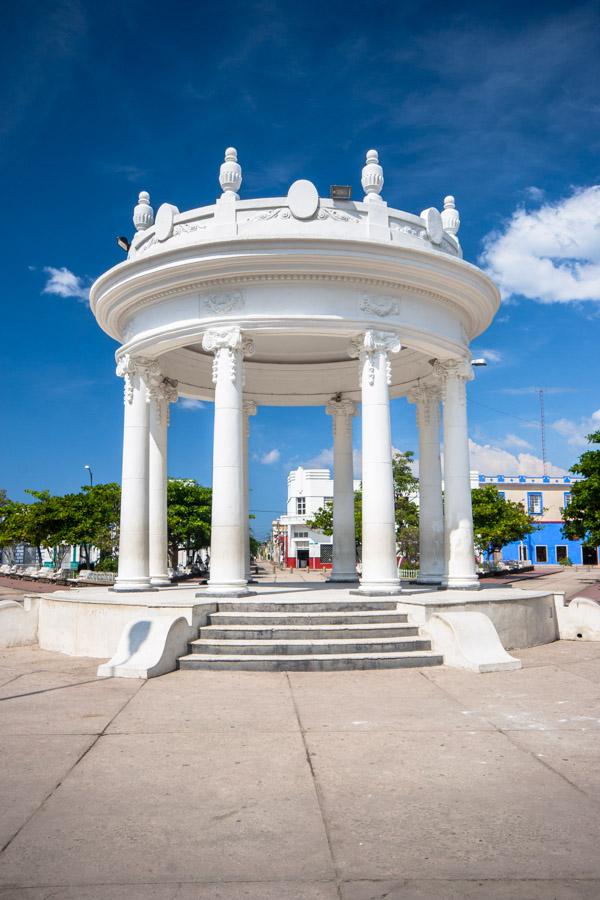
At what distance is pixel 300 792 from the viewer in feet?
25.0

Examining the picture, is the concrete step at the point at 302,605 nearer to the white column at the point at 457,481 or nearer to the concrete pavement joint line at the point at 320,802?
the white column at the point at 457,481

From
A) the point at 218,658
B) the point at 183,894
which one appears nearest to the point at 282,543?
the point at 218,658

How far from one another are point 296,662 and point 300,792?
751cm

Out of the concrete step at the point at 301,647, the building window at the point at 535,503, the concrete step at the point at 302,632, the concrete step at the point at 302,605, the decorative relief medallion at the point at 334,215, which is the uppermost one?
the decorative relief medallion at the point at 334,215

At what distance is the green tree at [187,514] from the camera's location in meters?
75.8

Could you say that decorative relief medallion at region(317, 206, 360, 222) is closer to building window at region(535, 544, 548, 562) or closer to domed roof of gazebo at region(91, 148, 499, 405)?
domed roof of gazebo at region(91, 148, 499, 405)

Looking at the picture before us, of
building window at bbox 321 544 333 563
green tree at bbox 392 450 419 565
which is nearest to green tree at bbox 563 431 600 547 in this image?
green tree at bbox 392 450 419 565

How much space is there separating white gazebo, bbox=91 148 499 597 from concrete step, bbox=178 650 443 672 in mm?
3838

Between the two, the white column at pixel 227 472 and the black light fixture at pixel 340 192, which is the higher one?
the black light fixture at pixel 340 192

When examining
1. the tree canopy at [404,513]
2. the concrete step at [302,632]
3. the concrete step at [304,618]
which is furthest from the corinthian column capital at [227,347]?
the tree canopy at [404,513]

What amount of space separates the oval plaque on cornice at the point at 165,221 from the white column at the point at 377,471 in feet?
21.8

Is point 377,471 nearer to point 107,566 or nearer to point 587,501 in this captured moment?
point 587,501

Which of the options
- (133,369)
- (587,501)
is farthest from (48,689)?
(587,501)

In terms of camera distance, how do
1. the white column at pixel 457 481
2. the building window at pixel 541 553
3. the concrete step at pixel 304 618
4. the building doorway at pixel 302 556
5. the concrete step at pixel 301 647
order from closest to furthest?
the concrete step at pixel 301 647 → the concrete step at pixel 304 618 → the white column at pixel 457 481 → the building window at pixel 541 553 → the building doorway at pixel 302 556
